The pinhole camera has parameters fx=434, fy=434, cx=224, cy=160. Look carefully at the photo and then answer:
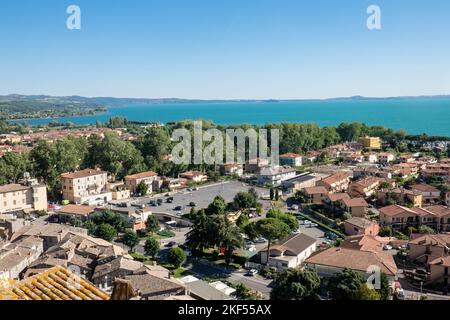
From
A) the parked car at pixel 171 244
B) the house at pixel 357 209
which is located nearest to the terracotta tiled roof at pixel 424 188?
the house at pixel 357 209

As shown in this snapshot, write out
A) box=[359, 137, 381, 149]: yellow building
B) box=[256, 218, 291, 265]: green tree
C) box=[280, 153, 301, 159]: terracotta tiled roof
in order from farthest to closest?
box=[359, 137, 381, 149]: yellow building
box=[280, 153, 301, 159]: terracotta tiled roof
box=[256, 218, 291, 265]: green tree

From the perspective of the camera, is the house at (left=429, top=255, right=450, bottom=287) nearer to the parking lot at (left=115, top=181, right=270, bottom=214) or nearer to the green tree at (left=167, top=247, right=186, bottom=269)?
the green tree at (left=167, top=247, right=186, bottom=269)

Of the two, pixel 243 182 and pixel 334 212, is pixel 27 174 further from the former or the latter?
pixel 334 212
